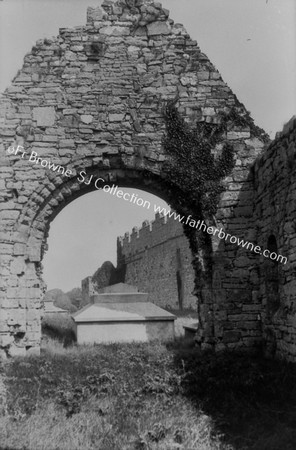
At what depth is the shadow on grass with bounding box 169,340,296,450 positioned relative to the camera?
5.82 meters

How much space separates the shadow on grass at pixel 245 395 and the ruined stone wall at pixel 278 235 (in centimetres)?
50

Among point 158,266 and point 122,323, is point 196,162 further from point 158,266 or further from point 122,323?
point 158,266

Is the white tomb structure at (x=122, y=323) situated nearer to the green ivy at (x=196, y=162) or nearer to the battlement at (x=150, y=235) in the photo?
the green ivy at (x=196, y=162)

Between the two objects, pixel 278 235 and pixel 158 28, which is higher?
pixel 158 28

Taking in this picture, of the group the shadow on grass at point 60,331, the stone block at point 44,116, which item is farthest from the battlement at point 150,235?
the stone block at point 44,116

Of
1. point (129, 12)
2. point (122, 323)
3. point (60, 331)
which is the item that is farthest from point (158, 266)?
point (129, 12)

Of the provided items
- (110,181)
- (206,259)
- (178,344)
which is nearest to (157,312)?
(178,344)

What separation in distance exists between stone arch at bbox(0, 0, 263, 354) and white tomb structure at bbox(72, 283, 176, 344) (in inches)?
70.3

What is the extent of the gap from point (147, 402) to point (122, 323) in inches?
168

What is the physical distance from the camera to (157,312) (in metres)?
11.4

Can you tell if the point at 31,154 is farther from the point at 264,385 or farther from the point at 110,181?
the point at 264,385

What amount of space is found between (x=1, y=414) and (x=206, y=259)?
15.2ft

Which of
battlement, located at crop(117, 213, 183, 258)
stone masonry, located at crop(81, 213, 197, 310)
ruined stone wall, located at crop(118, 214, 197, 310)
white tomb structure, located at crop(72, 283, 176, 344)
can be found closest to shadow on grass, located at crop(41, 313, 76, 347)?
white tomb structure, located at crop(72, 283, 176, 344)

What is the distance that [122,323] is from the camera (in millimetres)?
10938
